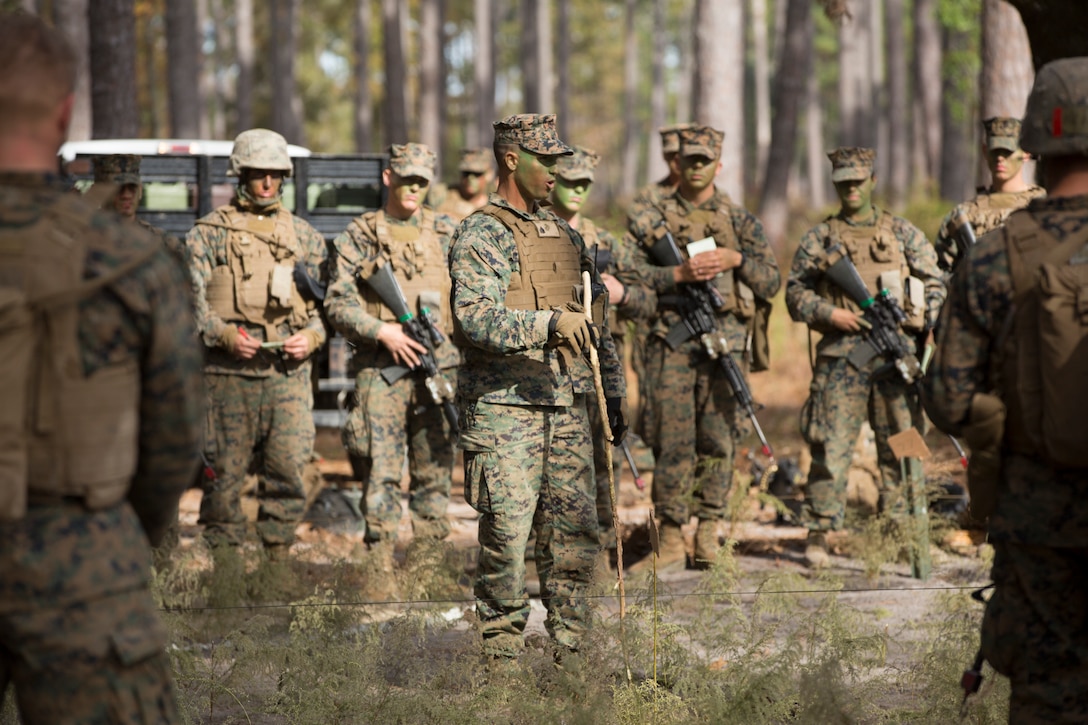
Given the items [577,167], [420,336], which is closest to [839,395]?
[577,167]

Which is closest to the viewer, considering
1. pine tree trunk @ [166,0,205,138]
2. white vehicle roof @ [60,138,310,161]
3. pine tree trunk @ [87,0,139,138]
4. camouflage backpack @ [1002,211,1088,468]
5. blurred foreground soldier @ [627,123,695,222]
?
camouflage backpack @ [1002,211,1088,468]

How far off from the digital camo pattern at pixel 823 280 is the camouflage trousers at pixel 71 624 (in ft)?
18.2

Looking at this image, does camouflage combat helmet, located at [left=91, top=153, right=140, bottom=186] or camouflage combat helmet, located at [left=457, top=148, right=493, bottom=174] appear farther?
camouflage combat helmet, located at [left=457, top=148, right=493, bottom=174]

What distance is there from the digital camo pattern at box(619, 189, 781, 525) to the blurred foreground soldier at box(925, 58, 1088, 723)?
13.9 ft

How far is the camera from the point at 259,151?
22.7 ft

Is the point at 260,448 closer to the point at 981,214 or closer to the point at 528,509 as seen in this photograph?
the point at 528,509

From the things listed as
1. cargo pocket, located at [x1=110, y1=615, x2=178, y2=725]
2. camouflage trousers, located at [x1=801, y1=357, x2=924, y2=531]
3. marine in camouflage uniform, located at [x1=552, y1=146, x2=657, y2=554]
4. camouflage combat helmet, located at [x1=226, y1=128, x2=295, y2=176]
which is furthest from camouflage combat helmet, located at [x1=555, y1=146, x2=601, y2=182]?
cargo pocket, located at [x1=110, y1=615, x2=178, y2=725]

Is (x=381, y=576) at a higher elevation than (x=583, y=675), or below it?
below

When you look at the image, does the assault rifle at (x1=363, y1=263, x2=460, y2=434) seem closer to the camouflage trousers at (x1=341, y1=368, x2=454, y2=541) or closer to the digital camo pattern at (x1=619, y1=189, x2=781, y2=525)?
the camouflage trousers at (x1=341, y1=368, x2=454, y2=541)

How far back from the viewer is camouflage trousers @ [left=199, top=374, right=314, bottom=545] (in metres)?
7.15

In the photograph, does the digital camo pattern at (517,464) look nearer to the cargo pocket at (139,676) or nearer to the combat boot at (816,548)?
the cargo pocket at (139,676)

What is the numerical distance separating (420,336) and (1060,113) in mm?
4504

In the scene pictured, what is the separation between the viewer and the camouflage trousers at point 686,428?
7.87 metres

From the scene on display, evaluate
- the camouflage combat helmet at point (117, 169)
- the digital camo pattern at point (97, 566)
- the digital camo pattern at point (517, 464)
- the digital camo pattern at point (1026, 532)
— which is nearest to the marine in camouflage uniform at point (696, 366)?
the digital camo pattern at point (517, 464)
